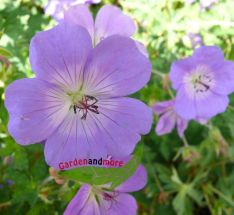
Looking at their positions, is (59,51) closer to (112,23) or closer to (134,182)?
(112,23)

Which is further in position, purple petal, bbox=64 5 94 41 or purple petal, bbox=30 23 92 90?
purple petal, bbox=64 5 94 41

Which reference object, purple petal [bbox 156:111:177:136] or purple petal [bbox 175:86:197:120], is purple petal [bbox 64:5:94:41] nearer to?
purple petal [bbox 175:86:197:120]

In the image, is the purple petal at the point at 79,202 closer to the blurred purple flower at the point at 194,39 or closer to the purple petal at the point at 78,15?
the purple petal at the point at 78,15

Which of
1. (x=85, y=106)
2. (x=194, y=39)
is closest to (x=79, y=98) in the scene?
(x=85, y=106)

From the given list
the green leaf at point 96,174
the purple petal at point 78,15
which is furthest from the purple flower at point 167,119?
the green leaf at point 96,174

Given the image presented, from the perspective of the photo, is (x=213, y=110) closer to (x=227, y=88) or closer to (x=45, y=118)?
(x=227, y=88)

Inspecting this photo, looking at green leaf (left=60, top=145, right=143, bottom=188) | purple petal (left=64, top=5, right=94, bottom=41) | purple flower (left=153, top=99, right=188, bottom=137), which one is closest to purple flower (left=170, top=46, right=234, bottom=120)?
purple flower (left=153, top=99, right=188, bottom=137)
